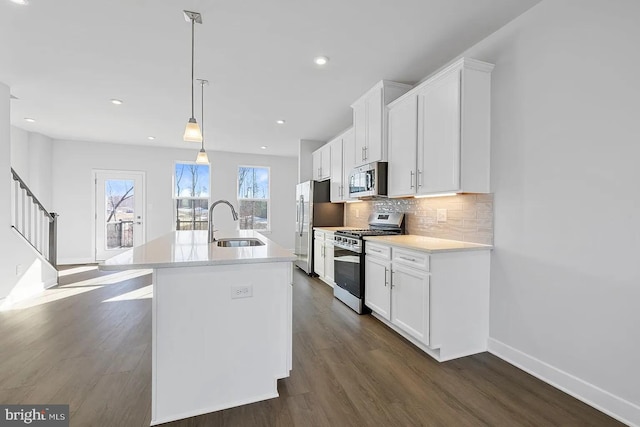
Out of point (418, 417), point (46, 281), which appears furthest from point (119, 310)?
point (418, 417)

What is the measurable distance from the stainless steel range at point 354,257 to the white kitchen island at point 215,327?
1.55m

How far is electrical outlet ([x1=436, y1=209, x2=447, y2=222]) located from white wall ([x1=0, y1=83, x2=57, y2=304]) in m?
5.02

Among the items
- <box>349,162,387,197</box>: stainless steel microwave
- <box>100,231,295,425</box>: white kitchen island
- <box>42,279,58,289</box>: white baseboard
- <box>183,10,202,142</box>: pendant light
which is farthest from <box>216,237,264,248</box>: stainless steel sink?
<box>42,279,58,289</box>: white baseboard

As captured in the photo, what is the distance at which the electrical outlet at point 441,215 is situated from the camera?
2981 millimetres

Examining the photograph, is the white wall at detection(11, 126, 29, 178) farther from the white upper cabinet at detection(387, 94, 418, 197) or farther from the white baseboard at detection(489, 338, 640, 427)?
the white baseboard at detection(489, 338, 640, 427)

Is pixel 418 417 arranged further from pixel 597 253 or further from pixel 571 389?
pixel 597 253

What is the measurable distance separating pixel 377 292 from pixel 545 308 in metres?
1.42

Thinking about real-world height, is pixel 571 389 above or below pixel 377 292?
below

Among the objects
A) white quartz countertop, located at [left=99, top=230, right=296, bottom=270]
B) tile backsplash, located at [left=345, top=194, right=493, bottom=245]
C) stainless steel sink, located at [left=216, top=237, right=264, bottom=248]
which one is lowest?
stainless steel sink, located at [left=216, top=237, right=264, bottom=248]

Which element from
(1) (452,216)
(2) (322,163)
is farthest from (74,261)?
(1) (452,216)

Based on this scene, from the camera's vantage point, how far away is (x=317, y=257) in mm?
5008

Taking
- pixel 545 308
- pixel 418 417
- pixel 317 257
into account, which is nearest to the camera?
pixel 418 417

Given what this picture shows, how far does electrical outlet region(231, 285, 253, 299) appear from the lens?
5.79 ft

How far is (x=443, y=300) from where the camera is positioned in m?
2.37
